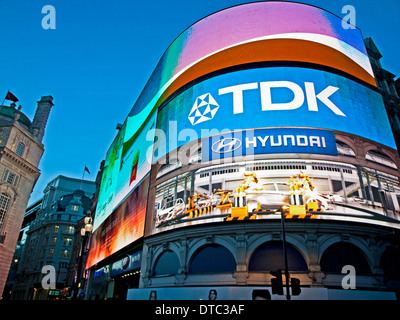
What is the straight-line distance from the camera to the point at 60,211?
8631 centimetres

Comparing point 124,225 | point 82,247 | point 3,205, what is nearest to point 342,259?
point 82,247

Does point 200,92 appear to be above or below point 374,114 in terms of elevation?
above

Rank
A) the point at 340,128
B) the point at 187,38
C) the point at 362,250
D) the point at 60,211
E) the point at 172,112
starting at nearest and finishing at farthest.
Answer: the point at 362,250, the point at 340,128, the point at 172,112, the point at 187,38, the point at 60,211

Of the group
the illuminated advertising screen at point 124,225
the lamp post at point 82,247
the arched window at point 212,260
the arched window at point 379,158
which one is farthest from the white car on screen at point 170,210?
the arched window at point 379,158

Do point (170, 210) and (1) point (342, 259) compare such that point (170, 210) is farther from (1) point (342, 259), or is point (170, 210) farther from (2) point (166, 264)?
(1) point (342, 259)

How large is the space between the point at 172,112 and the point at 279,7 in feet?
52.8

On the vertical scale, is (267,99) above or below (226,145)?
above

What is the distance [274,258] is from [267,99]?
521 inches

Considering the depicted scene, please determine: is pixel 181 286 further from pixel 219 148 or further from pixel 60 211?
pixel 60 211

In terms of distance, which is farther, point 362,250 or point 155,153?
point 155,153

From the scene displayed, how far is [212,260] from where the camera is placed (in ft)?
68.7

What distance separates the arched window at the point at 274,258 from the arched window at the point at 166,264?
6.35 metres

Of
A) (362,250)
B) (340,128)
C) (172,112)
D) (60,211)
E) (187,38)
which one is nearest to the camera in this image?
(362,250)

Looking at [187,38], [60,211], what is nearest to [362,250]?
[187,38]
